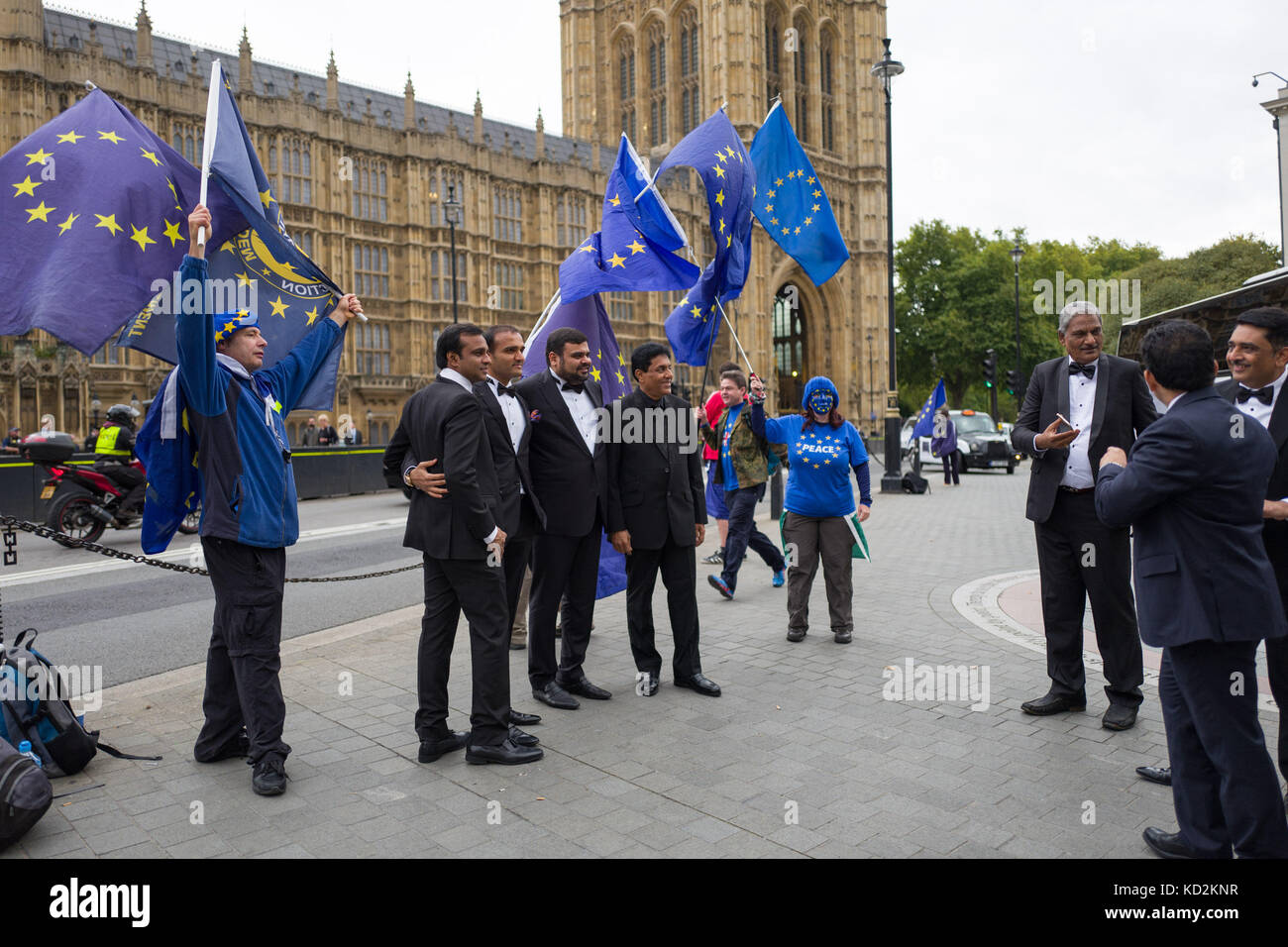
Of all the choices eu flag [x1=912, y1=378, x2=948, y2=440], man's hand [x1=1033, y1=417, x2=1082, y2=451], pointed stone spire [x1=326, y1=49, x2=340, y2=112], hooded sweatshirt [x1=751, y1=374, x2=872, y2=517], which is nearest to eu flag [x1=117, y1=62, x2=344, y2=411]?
hooded sweatshirt [x1=751, y1=374, x2=872, y2=517]

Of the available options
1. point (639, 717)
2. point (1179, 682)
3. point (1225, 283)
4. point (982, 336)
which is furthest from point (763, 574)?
point (982, 336)

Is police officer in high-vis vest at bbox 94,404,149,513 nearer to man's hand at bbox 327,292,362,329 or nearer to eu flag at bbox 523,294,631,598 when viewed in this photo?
eu flag at bbox 523,294,631,598

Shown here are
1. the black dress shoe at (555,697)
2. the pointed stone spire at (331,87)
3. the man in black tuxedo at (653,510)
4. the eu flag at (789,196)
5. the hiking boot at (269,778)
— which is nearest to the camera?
the hiking boot at (269,778)

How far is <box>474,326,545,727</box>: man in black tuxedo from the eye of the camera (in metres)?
4.79

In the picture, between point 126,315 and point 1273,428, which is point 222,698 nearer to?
point 126,315

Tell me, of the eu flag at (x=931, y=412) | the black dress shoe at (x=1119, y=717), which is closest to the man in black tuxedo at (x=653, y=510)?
the black dress shoe at (x=1119, y=717)

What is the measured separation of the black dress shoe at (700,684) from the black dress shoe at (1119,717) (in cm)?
207

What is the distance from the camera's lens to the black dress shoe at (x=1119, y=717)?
15.4ft

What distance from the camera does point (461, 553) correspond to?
4.33 meters

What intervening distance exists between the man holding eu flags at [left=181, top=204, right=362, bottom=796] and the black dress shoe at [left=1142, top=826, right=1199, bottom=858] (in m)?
3.48

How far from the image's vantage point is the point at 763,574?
9.87 metres

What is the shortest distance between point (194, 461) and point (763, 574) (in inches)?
261

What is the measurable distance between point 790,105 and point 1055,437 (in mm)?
64848

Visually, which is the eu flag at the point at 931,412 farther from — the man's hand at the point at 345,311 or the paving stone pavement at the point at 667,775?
the man's hand at the point at 345,311
